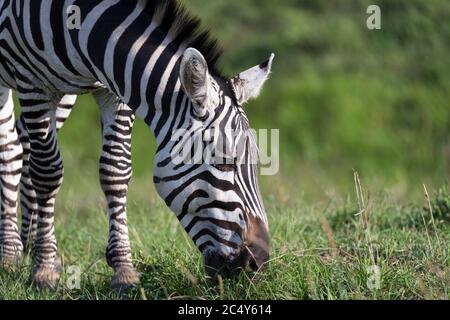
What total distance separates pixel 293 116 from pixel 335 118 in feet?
2.57

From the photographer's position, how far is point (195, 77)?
5.81m

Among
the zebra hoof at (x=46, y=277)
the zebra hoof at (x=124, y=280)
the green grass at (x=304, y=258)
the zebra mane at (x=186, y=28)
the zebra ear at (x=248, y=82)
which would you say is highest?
the zebra mane at (x=186, y=28)

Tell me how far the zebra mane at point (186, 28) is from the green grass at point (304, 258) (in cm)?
131

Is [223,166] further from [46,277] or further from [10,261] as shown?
[10,261]

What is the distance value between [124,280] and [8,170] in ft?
6.73

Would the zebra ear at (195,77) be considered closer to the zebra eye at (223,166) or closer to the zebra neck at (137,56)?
the zebra neck at (137,56)

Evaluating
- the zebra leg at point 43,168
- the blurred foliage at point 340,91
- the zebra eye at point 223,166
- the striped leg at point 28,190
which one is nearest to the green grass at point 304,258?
the zebra leg at point 43,168

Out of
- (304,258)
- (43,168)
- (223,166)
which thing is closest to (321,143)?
(43,168)

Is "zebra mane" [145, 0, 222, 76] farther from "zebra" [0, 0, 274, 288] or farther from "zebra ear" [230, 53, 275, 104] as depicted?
"zebra ear" [230, 53, 275, 104]

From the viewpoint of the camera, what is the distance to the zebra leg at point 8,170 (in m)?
8.13

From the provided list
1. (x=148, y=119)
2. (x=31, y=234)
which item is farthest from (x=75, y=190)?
(x=148, y=119)

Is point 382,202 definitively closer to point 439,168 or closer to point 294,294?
point 294,294

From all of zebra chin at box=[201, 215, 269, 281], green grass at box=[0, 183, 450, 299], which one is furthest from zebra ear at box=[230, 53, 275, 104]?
green grass at box=[0, 183, 450, 299]

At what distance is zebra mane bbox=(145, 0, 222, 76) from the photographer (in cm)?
616
